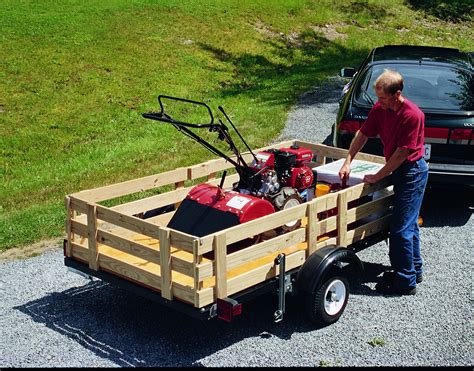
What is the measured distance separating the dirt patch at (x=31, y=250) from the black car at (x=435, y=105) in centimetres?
354

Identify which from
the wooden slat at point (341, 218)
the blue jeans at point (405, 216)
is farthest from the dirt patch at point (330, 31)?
the wooden slat at point (341, 218)

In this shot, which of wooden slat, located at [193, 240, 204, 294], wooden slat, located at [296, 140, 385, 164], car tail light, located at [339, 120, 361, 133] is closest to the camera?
wooden slat, located at [193, 240, 204, 294]

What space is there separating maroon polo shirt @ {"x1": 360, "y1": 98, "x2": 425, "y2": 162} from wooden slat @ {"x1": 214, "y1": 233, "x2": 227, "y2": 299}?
2005 millimetres

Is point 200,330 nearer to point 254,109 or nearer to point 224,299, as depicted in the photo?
point 224,299

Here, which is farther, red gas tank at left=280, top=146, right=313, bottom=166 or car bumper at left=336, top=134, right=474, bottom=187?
car bumper at left=336, top=134, right=474, bottom=187

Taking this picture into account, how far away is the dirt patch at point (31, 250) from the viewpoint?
725 cm

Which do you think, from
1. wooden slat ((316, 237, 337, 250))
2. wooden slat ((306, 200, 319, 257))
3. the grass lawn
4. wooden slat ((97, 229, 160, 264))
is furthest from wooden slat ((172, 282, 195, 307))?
the grass lawn

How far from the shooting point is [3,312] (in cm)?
597

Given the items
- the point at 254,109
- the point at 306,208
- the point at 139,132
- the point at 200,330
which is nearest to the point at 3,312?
the point at 200,330

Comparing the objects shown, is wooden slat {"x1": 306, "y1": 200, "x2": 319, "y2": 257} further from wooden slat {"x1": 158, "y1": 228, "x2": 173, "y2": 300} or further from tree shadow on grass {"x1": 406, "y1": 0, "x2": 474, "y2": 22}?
tree shadow on grass {"x1": 406, "y1": 0, "x2": 474, "y2": 22}

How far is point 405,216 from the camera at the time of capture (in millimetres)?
6121

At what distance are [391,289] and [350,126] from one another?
236cm

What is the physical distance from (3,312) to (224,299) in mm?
2289

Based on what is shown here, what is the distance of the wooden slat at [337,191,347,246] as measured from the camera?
5804 mm
